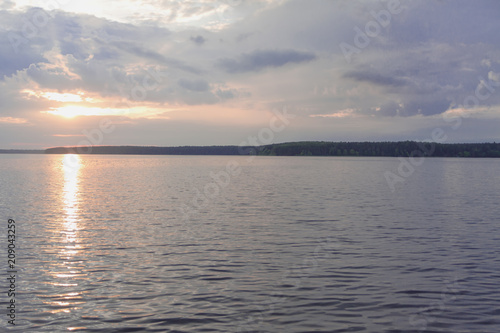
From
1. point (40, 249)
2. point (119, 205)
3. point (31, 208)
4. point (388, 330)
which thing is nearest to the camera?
point (388, 330)

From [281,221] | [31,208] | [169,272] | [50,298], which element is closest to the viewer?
[50,298]

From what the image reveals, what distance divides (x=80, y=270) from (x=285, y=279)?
35.5 ft

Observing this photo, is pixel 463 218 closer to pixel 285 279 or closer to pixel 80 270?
pixel 285 279

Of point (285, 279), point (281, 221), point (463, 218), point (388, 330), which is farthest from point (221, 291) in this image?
point (463, 218)

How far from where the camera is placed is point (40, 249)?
26844mm

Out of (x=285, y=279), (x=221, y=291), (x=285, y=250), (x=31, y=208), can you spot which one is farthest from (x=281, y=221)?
(x=31, y=208)

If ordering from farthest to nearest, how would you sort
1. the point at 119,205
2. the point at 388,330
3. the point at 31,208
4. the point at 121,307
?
the point at 119,205
the point at 31,208
the point at 121,307
the point at 388,330

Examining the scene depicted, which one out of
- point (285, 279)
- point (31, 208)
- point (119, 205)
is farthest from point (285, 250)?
point (31, 208)

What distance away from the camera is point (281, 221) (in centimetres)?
3800

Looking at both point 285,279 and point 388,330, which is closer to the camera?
point 388,330

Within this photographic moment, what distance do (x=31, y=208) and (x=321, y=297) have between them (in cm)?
3948

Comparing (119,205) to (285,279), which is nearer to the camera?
(285,279)

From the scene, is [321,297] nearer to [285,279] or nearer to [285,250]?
[285,279]

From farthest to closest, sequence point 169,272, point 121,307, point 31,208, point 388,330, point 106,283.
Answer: point 31,208 < point 169,272 < point 106,283 < point 121,307 < point 388,330
